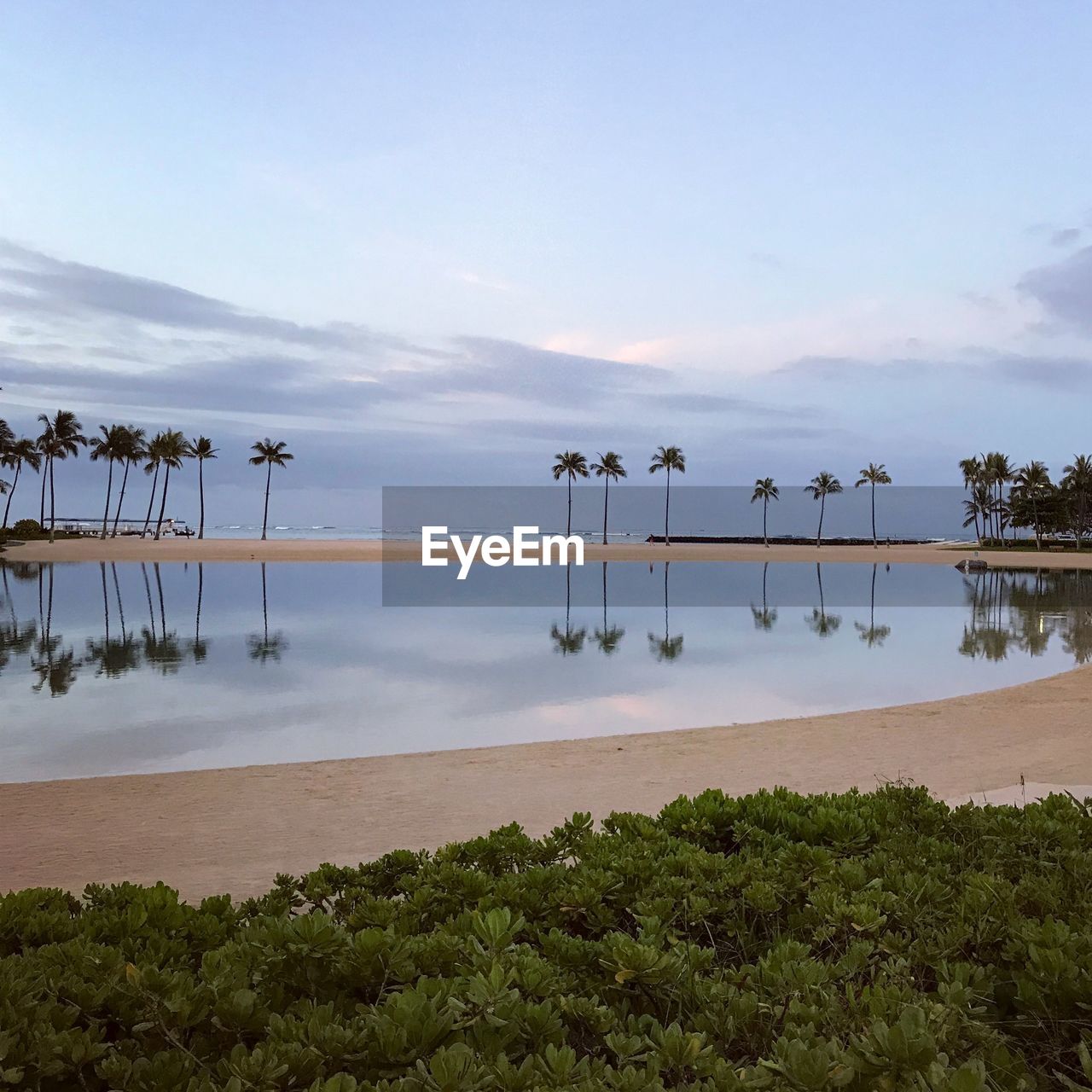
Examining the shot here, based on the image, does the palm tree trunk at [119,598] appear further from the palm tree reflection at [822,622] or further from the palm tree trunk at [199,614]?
the palm tree reflection at [822,622]

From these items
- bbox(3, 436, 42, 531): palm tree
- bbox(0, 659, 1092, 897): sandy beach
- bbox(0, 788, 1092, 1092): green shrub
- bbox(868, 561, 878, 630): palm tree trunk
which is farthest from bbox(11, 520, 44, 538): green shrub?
bbox(0, 788, 1092, 1092): green shrub

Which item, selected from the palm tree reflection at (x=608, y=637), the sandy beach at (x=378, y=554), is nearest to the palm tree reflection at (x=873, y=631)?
the palm tree reflection at (x=608, y=637)

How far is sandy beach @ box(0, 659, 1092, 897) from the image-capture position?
23.6 ft

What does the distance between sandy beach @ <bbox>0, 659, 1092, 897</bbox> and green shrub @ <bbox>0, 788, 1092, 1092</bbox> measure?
327 centimetres

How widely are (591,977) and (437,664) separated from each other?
17.7 meters

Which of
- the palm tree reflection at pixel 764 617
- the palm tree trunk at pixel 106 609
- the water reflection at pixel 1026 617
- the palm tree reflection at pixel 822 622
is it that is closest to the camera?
the water reflection at pixel 1026 617

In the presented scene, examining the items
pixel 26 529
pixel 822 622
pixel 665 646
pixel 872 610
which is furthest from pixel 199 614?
pixel 26 529

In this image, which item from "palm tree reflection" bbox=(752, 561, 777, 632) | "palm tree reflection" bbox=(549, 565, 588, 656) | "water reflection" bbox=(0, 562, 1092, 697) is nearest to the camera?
"water reflection" bbox=(0, 562, 1092, 697)

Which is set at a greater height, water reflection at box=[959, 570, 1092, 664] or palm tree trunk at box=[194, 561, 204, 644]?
water reflection at box=[959, 570, 1092, 664]

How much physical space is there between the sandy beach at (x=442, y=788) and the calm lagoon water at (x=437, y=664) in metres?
1.75

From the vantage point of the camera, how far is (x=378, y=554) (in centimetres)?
7319

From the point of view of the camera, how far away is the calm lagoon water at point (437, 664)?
13039 millimetres

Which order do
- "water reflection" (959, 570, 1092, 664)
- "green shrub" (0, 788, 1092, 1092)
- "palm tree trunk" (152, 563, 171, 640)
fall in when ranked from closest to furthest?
"green shrub" (0, 788, 1092, 1092)
"water reflection" (959, 570, 1092, 664)
"palm tree trunk" (152, 563, 171, 640)

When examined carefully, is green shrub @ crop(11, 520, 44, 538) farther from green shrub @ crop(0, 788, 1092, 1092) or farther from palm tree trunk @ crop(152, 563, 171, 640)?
green shrub @ crop(0, 788, 1092, 1092)
